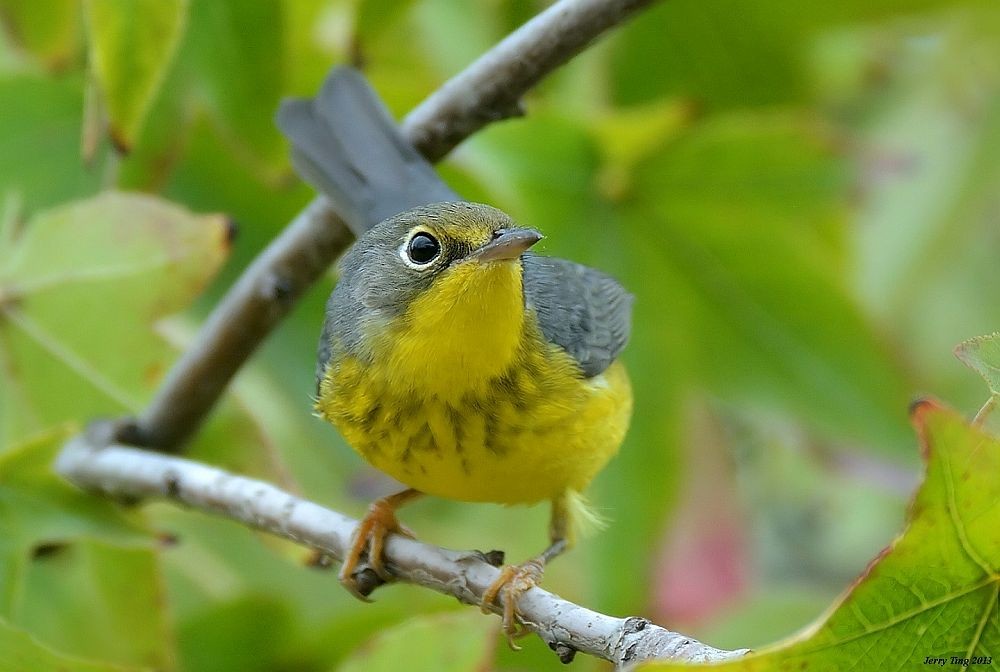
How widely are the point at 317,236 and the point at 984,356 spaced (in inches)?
55.1

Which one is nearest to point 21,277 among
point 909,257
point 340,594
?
point 340,594

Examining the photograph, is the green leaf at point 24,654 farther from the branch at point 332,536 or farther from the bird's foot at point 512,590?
the bird's foot at point 512,590

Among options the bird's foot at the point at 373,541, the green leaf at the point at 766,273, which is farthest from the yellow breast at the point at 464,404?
the green leaf at the point at 766,273

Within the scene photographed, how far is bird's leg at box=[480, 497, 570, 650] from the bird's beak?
0.54 metres

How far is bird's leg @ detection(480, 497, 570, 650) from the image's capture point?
188cm

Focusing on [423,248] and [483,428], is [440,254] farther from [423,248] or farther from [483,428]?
[483,428]

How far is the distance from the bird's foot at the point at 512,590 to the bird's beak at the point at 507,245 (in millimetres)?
537

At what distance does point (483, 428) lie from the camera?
2229 millimetres

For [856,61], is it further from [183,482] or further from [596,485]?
[183,482]

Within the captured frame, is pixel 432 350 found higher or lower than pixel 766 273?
lower

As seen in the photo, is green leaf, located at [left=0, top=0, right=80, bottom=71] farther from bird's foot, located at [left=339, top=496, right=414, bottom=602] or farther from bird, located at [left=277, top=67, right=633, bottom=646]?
bird's foot, located at [left=339, top=496, right=414, bottom=602]

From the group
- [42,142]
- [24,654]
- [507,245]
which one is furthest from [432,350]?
[42,142]

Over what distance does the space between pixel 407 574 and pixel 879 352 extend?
60.0 inches

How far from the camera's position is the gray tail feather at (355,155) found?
7.67ft
